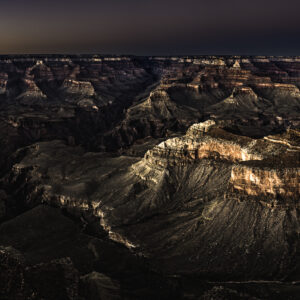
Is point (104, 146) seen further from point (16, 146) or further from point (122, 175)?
point (122, 175)

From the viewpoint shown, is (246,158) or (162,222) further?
(246,158)

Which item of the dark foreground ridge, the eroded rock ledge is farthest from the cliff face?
the dark foreground ridge

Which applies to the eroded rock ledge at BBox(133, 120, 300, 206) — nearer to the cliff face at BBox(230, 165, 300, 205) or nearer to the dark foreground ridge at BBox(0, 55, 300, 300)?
the cliff face at BBox(230, 165, 300, 205)

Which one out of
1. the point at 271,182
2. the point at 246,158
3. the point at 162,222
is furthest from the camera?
the point at 246,158

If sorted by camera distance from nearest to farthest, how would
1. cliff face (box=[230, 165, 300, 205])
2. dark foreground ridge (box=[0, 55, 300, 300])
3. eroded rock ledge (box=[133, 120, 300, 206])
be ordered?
dark foreground ridge (box=[0, 55, 300, 300]), cliff face (box=[230, 165, 300, 205]), eroded rock ledge (box=[133, 120, 300, 206])

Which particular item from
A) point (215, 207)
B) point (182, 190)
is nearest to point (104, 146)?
point (182, 190)

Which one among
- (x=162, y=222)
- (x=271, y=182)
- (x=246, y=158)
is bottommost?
(x=162, y=222)

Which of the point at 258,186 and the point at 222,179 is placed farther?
the point at 222,179

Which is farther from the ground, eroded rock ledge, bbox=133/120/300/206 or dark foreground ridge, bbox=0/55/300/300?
eroded rock ledge, bbox=133/120/300/206

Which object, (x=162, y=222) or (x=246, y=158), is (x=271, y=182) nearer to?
(x=246, y=158)

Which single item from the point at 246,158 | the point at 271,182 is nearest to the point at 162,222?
the point at 246,158

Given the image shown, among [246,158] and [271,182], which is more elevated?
[246,158]
